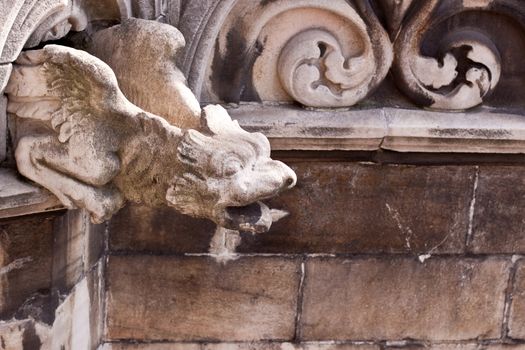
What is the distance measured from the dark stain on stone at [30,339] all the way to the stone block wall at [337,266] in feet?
1.77

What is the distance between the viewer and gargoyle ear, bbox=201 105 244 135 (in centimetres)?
181

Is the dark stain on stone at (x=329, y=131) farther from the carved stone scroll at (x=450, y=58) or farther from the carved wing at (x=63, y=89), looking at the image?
the carved wing at (x=63, y=89)

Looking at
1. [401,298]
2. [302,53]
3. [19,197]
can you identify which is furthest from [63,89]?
[401,298]

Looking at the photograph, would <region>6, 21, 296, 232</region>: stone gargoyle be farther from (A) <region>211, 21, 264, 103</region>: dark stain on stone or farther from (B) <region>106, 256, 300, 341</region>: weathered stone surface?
(B) <region>106, 256, 300, 341</region>: weathered stone surface

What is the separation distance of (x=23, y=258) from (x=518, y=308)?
176 cm

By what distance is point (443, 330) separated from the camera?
292 cm

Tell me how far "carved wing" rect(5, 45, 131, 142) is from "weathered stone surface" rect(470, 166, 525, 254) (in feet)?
4.66

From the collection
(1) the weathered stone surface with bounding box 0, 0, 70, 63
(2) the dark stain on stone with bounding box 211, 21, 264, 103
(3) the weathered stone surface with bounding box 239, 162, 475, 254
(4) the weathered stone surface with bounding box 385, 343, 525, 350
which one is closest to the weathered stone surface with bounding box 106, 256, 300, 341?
(3) the weathered stone surface with bounding box 239, 162, 475, 254

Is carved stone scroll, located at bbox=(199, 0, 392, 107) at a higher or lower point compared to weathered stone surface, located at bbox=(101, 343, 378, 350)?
higher

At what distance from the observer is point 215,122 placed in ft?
5.99

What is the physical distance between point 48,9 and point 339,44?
1.04 metres

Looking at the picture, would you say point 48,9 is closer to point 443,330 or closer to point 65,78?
point 65,78

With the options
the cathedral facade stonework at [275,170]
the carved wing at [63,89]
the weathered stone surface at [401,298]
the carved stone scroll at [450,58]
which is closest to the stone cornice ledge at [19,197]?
the cathedral facade stonework at [275,170]

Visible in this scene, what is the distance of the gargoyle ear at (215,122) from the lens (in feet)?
5.93
